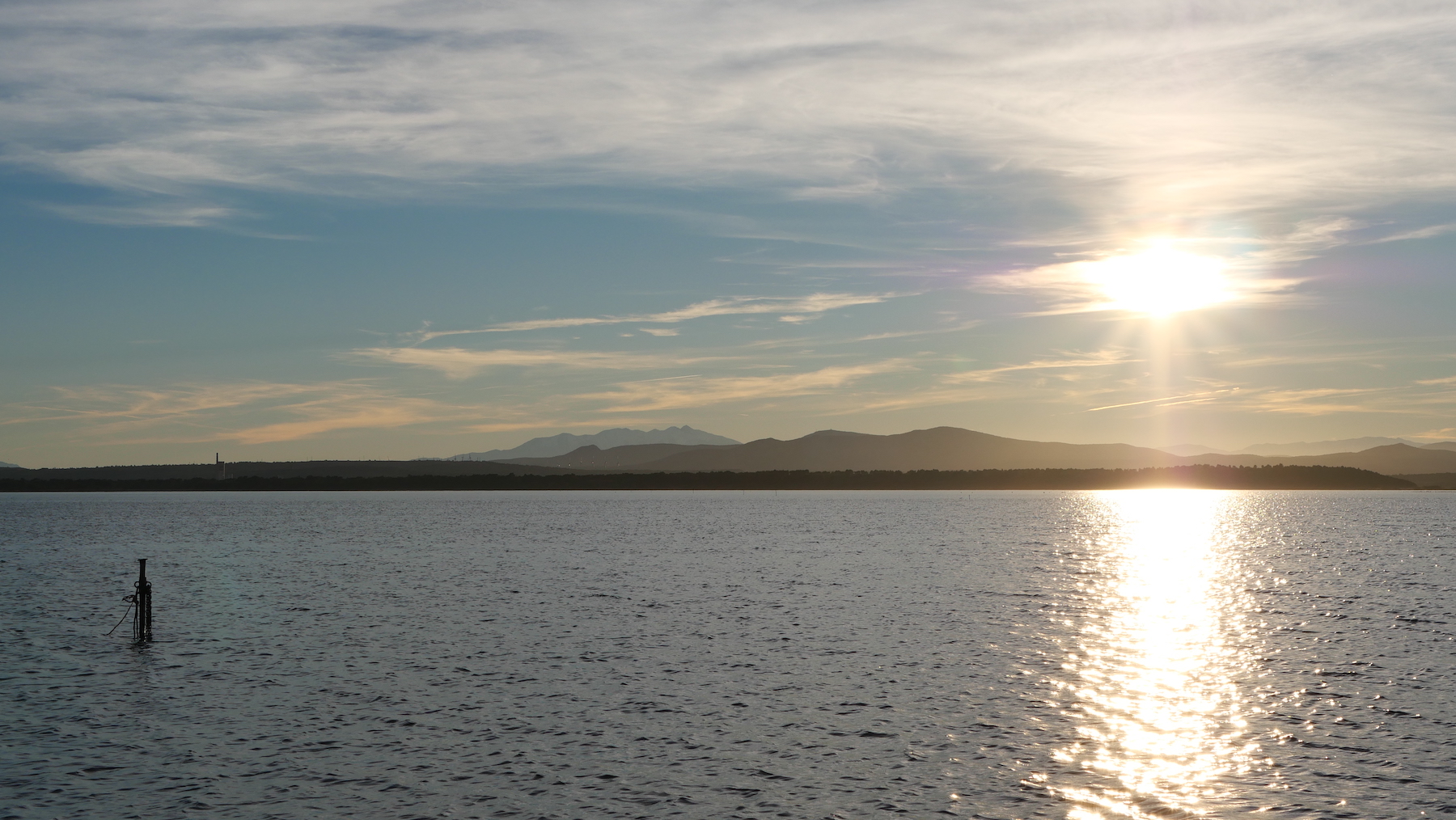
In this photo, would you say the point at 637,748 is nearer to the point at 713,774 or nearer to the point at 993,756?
the point at 713,774

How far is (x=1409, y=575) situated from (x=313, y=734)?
86281 mm

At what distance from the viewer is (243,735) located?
32188mm

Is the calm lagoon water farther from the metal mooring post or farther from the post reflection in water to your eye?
the metal mooring post

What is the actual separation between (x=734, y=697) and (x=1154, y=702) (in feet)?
46.1

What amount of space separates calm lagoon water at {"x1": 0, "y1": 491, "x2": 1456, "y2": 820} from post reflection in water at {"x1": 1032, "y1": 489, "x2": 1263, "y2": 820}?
16 centimetres

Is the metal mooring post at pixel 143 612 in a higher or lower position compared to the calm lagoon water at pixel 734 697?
higher

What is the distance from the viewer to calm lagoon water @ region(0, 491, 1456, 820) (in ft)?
85.6

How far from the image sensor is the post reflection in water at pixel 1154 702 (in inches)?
1024

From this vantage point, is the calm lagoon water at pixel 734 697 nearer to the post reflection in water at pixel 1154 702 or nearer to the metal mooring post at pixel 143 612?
the post reflection in water at pixel 1154 702

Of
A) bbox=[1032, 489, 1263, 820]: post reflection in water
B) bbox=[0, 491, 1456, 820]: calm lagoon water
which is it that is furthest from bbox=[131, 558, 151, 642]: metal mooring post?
bbox=[1032, 489, 1263, 820]: post reflection in water

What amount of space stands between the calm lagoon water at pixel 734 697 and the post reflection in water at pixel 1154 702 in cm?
16

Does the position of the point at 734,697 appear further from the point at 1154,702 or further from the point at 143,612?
the point at 143,612

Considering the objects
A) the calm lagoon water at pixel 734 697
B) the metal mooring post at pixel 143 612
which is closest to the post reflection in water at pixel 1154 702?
the calm lagoon water at pixel 734 697

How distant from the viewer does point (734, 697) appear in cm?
3753
